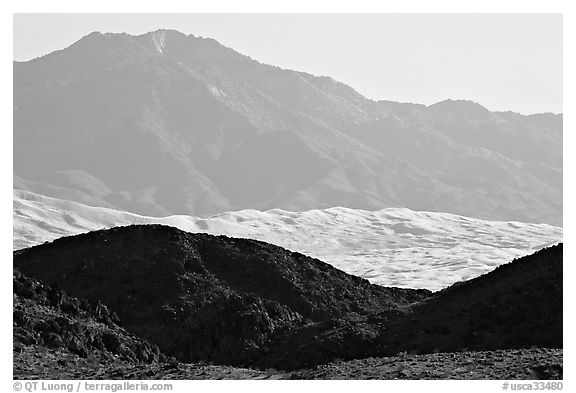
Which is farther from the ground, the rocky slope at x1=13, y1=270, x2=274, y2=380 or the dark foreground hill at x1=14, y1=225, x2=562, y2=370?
the dark foreground hill at x1=14, y1=225, x2=562, y2=370

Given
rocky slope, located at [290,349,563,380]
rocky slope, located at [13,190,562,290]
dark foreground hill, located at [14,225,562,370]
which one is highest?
rocky slope, located at [13,190,562,290]

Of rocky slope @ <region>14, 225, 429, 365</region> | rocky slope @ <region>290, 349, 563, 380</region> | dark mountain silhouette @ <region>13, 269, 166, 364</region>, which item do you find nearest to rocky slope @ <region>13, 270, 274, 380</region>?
dark mountain silhouette @ <region>13, 269, 166, 364</region>

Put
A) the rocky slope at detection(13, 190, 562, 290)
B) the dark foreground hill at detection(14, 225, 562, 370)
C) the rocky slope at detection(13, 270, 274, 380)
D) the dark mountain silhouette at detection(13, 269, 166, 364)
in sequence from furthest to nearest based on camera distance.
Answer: the rocky slope at detection(13, 190, 562, 290) < the dark foreground hill at detection(14, 225, 562, 370) < the dark mountain silhouette at detection(13, 269, 166, 364) < the rocky slope at detection(13, 270, 274, 380)

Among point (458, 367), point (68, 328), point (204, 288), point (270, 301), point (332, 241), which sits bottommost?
point (458, 367)

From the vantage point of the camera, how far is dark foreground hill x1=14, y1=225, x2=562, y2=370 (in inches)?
1464

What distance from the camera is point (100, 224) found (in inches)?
6880

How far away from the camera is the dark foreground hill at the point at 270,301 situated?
37.2m

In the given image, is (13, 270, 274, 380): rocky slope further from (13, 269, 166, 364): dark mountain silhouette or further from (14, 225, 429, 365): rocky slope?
(14, 225, 429, 365): rocky slope

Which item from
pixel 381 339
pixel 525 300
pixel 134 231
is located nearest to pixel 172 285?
pixel 134 231

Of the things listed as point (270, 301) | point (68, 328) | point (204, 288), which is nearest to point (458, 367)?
point (68, 328)

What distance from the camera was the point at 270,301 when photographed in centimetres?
4309

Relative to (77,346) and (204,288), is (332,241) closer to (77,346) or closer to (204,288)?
(204,288)

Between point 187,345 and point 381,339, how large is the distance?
7.85m
